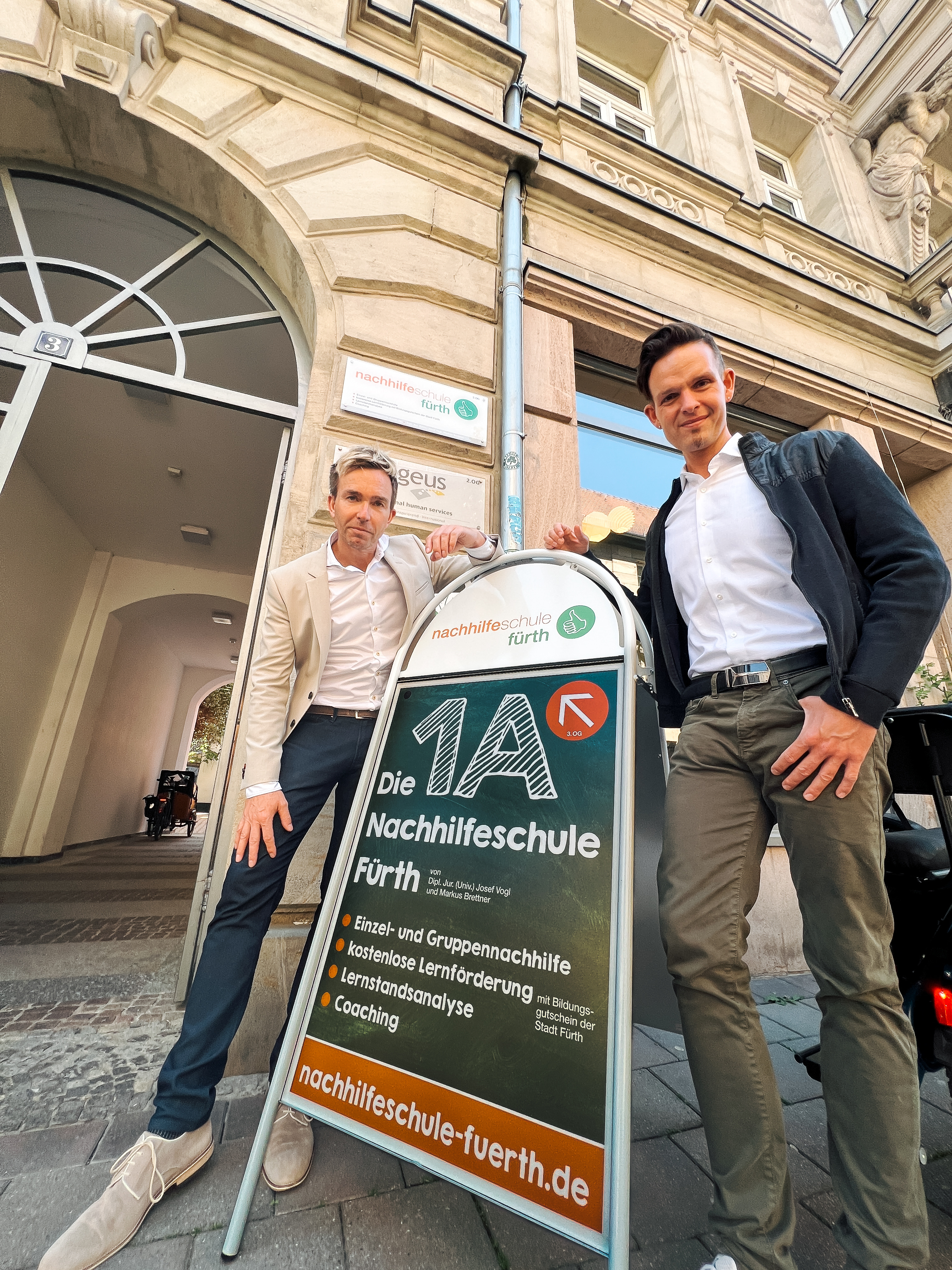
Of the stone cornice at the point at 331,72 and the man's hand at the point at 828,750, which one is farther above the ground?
the stone cornice at the point at 331,72

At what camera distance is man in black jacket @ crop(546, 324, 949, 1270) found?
3.68 ft

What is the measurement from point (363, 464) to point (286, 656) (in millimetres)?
733

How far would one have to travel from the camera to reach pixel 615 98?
21.5 ft

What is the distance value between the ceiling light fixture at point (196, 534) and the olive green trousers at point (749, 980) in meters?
8.27

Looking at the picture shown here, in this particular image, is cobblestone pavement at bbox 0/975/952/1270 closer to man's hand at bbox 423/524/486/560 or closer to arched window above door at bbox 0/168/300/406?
man's hand at bbox 423/524/486/560

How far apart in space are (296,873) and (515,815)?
136cm

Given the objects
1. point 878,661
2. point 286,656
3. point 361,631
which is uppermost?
point 361,631

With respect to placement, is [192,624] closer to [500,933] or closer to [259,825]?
[259,825]

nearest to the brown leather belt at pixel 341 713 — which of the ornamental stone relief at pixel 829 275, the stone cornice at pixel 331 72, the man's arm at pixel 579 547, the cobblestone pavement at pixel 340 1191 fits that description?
the man's arm at pixel 579 547

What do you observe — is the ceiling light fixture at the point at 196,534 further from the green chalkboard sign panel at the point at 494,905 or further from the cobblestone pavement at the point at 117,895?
the green chalkboard sign panel at the point at 494,905

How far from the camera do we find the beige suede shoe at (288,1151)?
4.63ft

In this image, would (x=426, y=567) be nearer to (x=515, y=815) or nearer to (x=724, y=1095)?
(x=515, y=815)

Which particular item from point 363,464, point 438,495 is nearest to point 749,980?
point 363,464

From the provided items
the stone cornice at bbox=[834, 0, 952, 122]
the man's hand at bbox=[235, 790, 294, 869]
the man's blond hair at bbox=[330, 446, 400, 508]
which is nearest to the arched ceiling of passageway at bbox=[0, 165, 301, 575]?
the man's blond hair at bbox=[330, 446, 400, 508]
